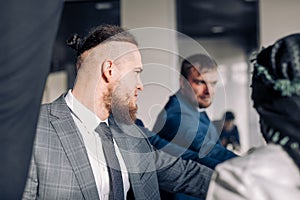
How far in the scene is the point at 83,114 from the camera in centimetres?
216

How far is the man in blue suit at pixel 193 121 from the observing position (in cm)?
247

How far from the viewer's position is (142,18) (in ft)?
20.5

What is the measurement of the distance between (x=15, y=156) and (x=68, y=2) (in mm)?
5669

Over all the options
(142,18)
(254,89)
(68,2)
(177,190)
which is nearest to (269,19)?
(142,18)

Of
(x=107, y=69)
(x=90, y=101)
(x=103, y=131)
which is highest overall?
(x=107, y=69)

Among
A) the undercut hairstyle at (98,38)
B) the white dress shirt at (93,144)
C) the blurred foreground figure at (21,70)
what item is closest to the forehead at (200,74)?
the undercut hairstyle at (98,38)

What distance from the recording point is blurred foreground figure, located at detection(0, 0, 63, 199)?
3.74 feet

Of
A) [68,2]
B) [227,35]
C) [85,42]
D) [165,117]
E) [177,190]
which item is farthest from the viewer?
[227,35]

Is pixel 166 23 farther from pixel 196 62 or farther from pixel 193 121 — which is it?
pixel 193 121

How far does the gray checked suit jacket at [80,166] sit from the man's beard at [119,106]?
0.17ft

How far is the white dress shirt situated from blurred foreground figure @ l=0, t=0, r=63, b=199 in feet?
2.58

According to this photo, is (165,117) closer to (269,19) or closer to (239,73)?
(269,19)

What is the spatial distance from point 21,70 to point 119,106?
41.6 inches

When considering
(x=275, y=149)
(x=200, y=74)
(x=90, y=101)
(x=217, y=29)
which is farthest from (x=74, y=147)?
(x=217, y=29)
